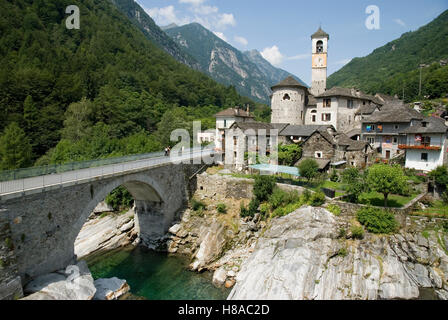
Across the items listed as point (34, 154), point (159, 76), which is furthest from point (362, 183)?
point (159, 76)

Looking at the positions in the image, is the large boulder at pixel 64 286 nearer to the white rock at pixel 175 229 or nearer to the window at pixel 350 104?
the white rock at pixel 175 229

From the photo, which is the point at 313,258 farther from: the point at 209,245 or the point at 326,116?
the point at 326,116

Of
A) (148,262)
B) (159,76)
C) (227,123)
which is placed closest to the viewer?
(148,262)

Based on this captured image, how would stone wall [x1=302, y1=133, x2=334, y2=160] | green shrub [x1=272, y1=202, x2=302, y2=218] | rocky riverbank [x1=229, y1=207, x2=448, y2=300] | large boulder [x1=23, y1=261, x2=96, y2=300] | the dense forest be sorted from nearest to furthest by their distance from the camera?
large boulder [x1=23, y1=261, x2=96, y2=300] < rocky riverbank [x1=229, y1=207, x2=448, y2=300] < green shrub [x1=272, y1=202, x2=302, y2=218] < stone wall [x1=302, y1=133, x2=334, y2=160] < the dense forest

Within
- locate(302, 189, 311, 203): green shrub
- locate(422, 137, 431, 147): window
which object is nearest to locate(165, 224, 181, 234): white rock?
locate(302, 189, 311, 203): green shrub

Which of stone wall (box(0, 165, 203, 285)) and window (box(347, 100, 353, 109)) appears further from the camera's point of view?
window (box(347, 100, 353, 109))

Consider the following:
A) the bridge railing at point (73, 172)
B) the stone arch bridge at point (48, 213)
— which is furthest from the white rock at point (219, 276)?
the bridge railing at point (73, 172)

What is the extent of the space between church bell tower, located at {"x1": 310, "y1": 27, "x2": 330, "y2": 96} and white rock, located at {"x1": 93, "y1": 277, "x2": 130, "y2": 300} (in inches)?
1587

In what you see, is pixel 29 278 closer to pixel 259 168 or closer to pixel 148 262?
pixel 148 262

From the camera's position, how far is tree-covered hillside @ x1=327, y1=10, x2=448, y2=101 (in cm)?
7000

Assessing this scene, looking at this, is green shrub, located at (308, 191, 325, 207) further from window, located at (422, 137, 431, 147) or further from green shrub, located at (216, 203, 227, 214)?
window, located at (422, 137, 431, 147)

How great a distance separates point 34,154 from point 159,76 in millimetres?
44276

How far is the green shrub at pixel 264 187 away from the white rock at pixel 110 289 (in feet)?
44.5
